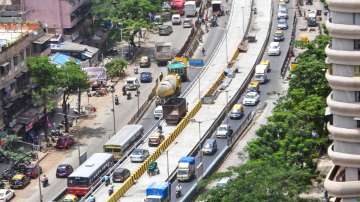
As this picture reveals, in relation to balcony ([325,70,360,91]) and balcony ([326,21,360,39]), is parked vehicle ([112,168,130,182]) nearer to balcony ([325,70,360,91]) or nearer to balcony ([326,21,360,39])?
balcony ([325,70,360,91])

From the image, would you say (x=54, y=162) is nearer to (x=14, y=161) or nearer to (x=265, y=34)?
(x=14, y=161)

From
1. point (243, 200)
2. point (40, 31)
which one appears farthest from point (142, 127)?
point (243, 200)

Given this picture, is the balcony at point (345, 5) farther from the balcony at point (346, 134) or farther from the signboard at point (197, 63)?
the signboard at point (197, 63)

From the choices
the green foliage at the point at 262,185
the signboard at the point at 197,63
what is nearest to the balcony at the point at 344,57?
the green foliage at the point at 262,185

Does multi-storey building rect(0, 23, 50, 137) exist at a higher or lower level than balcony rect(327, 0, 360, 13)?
lower

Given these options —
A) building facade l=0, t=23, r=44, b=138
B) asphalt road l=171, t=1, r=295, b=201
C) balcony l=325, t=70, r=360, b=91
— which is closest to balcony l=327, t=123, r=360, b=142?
balcony l=325, t=70, r=360, b=91
